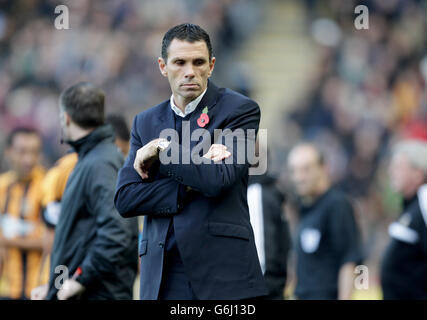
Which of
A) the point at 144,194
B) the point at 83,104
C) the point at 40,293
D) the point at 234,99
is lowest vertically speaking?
the point at 40,293

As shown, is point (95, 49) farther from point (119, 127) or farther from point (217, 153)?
point (217, 153)

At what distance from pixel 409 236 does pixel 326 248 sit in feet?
3.02

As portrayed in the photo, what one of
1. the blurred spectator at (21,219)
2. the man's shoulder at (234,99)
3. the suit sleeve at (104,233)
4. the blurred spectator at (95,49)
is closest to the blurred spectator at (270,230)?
the suit sleeve at (104,233)

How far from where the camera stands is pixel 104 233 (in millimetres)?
4383

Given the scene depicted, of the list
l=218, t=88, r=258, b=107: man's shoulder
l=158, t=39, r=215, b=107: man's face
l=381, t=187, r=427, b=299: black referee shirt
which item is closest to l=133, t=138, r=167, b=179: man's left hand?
l=158, t=39, r=215, b=107: man's face

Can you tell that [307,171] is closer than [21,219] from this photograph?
No

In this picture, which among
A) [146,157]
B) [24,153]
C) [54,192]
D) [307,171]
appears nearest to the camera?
[146,157]

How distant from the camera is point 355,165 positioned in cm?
1248

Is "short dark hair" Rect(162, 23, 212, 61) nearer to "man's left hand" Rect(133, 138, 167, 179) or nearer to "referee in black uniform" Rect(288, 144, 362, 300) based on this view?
"man's left hand" Rect(133, 138, 167, 179)

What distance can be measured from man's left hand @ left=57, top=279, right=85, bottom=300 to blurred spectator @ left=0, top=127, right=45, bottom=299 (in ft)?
4.76

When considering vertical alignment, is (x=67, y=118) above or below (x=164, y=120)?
above

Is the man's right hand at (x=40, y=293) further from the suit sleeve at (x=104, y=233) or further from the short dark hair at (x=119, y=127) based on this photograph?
the short dark hair at (x=119, y=127)

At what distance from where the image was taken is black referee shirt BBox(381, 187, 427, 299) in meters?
5.32

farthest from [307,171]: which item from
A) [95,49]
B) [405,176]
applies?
[95,49]
